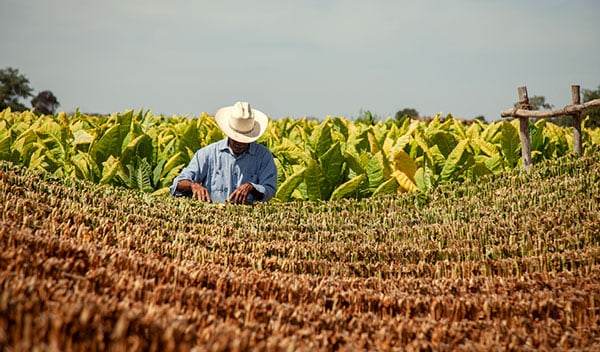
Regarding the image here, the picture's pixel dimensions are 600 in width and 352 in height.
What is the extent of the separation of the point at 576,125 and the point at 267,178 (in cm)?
295

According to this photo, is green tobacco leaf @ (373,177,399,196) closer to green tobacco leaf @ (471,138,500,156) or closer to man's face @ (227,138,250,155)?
man's face @ (227,138,250,155)

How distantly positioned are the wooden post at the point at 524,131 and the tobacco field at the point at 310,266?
94 centimetres

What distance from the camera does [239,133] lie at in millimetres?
5148

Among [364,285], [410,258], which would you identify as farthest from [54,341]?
[410,258]

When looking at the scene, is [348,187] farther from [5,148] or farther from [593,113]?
[593,113]

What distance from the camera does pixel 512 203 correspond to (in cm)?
415

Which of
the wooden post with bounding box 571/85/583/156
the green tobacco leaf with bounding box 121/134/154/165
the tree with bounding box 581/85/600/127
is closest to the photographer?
the wooden post with bounding box 571/85/583/156

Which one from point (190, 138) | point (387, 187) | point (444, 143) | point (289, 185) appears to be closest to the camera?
point (289, 185)

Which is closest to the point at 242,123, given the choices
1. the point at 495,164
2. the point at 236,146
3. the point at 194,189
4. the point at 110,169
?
the point at 236,146

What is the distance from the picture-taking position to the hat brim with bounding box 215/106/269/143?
5071 mm

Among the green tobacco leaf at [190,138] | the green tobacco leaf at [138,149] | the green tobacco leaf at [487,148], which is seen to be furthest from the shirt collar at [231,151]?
the green tobacco leaf at [487,148]

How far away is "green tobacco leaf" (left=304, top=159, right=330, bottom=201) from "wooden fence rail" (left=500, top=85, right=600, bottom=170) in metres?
1.86

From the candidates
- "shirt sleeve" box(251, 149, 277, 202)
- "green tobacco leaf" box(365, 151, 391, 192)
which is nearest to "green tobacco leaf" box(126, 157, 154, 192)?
"shirt sleeve" box(251, 149, 277, 202)

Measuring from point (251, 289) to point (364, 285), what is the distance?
660 millimetres
